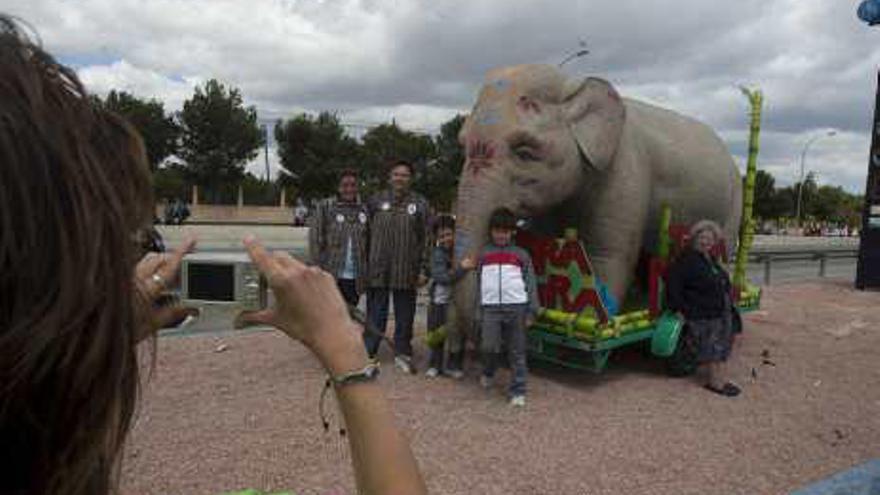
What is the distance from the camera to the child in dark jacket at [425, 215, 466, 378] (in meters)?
5.92

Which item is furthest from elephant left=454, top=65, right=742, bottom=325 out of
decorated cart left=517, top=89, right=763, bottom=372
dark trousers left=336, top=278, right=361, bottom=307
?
dark trousers left=336, top=278, right=361, bottom=307

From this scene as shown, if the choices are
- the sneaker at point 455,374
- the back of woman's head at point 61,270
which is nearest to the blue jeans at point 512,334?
the sneaker at point 455,374

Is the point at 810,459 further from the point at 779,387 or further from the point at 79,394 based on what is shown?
the point at 79,394

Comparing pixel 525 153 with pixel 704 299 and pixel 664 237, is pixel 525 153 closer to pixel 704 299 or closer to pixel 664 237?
pixel 664 237

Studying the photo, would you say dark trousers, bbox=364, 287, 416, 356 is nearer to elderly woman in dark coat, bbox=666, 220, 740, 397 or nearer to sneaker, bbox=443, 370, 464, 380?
sneaker, bbox=443, 370, 464, 380

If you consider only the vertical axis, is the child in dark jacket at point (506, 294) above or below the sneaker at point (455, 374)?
above

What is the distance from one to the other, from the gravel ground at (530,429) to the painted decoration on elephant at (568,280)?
604 mm

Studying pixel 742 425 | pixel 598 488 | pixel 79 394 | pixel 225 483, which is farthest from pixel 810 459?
pixel 79 394

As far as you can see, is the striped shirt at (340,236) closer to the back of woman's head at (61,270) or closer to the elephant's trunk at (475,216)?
the elephant's trunk at (475,216)

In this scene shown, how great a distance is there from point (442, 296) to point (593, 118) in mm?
1795

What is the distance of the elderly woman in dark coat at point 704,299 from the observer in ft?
20.1

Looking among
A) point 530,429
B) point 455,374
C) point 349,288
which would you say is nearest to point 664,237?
point 455,374

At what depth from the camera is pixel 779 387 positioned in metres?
6.26

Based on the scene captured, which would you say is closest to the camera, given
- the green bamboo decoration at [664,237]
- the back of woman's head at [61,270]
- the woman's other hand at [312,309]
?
the back of woman's head at [61,270]
